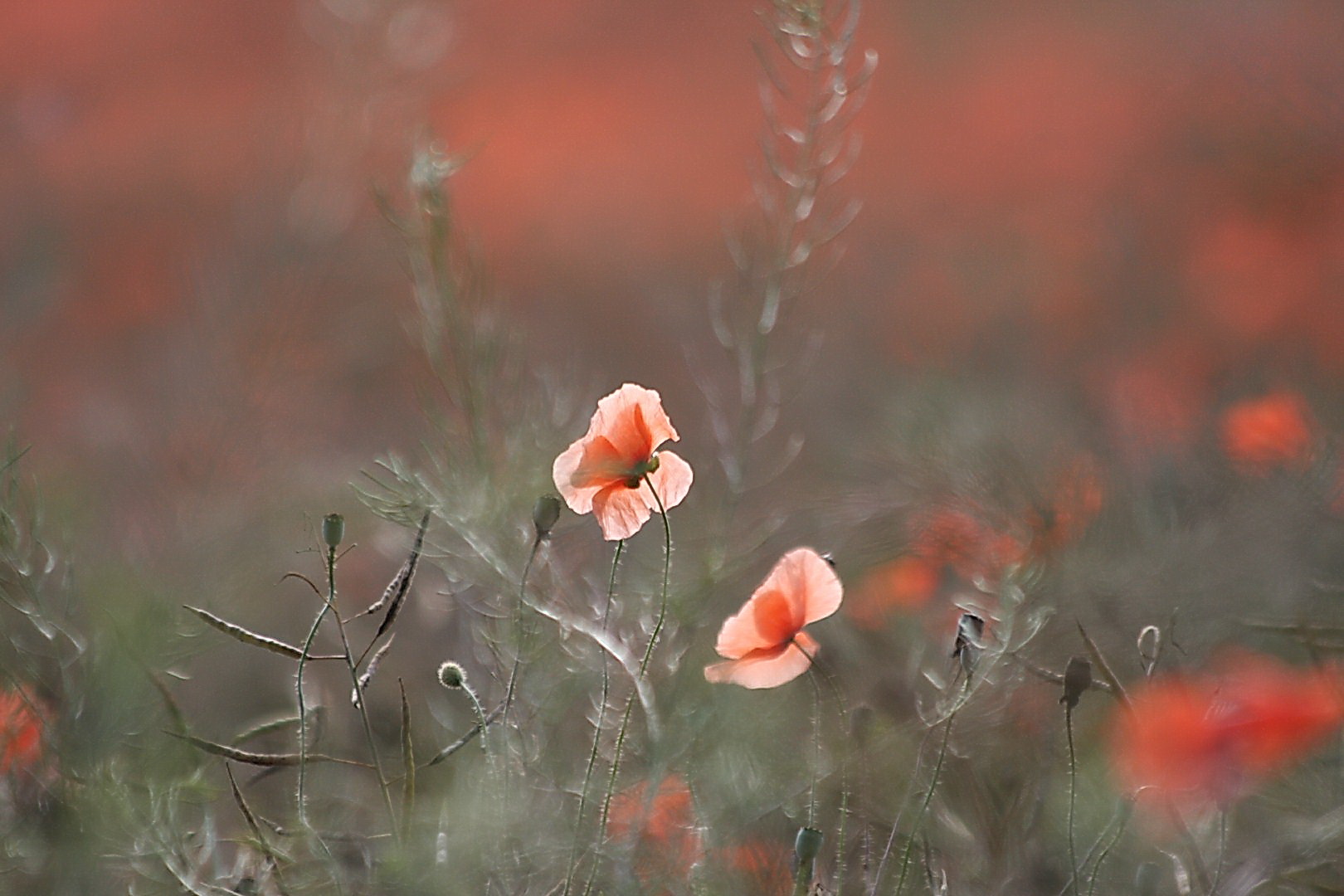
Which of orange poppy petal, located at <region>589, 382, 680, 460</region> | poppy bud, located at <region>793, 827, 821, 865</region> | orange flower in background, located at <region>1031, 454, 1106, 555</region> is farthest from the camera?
orange flower in background, located at <region>1031, 454, 1106, 555</region>

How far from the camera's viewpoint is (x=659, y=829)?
401 millimetres

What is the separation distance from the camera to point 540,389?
0.67m

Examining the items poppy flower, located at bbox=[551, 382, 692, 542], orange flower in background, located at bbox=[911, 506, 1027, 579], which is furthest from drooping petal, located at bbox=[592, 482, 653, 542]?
orange flower in background, located at bbox=[911, 506, 1027, 579]

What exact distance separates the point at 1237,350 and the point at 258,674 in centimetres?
94

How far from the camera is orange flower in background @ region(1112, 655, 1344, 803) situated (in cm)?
31

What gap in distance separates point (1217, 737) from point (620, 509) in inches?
7.6

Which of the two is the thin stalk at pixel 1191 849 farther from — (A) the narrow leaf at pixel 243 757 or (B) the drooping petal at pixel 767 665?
(A) the narrow leaf at pixel 243 757

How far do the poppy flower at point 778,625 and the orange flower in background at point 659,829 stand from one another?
0.04 m

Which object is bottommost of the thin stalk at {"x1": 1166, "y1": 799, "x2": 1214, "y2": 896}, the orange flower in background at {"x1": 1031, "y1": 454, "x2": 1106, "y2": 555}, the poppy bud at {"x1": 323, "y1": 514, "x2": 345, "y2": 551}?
the orange flower in background at {"x1": 1031, "y1": 454, "x2": 1106, "y2": 555}

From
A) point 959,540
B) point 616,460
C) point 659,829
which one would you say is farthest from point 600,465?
Answer: point 959,540

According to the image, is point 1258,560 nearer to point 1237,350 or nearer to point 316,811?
point 316,811

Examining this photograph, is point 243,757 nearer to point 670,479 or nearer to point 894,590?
point 670,479

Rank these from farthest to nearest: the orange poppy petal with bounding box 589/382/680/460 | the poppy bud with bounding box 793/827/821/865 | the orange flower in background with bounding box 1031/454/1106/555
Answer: the orange flower in background with bounding box 1031/454/1106/555 < the orange poppy petal with bounding box 589/382/680/460 < the poppy bud with bounding box 793/827/821/865

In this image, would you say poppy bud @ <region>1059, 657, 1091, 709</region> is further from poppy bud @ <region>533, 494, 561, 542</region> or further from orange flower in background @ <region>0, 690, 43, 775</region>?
orange flower in background @ <region>0, 690, 43, 775</region>
